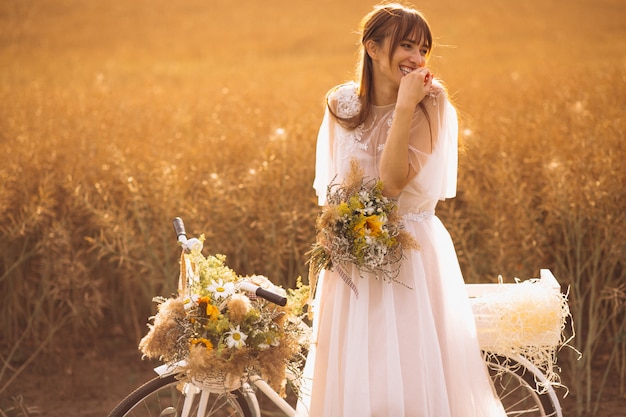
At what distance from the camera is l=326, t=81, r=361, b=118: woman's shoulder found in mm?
3082

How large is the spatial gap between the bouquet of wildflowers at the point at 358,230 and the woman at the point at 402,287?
3.6 inches

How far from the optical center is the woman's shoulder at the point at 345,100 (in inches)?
121

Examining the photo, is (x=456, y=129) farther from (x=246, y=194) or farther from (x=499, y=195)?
(x=246, y=194)

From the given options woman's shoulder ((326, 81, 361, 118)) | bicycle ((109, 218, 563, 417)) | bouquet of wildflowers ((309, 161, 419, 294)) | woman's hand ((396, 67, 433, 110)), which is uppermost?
woman's hand ((396, 67, 433, 110))

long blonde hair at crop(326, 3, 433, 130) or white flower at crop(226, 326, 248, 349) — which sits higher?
long blonde hair at crop(326, 3, 433, 130)

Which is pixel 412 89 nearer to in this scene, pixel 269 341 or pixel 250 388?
pixel 269 341

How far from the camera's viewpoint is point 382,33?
296 centimetres

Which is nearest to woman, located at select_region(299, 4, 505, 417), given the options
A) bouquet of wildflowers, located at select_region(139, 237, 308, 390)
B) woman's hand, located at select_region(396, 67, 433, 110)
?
woman's hand, located at select_region(396, 67, 433, 110)

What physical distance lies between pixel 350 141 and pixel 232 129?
2.97 m

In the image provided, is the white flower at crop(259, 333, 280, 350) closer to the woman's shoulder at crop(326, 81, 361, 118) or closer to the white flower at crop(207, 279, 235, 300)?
the white flower at crop(207, 279, 235, 300)

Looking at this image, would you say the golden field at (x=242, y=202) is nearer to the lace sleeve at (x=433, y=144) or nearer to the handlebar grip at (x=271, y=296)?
the lace sleeve at (x=433, y=144)

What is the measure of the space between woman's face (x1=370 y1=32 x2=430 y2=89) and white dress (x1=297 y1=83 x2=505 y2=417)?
12 cm

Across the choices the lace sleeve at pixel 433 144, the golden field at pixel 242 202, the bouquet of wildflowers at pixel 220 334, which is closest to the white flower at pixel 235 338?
the bouquet of wildflowers at pixel 220 334

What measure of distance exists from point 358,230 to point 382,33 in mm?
750
